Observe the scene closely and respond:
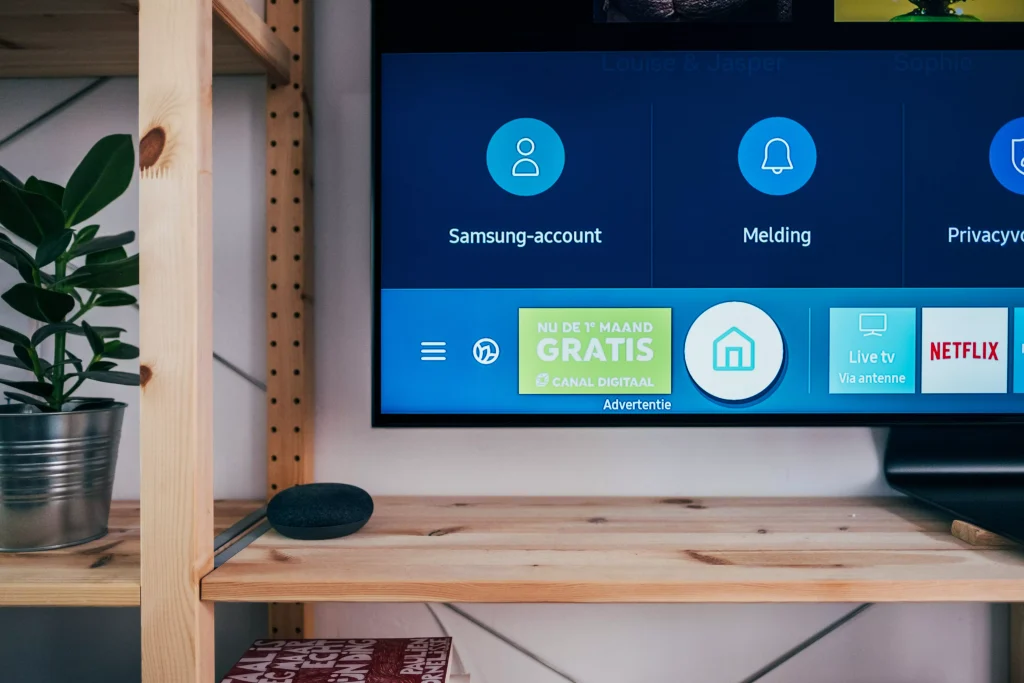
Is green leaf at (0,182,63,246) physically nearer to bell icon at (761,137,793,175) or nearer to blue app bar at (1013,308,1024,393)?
bell icon at (761,137,793,175)

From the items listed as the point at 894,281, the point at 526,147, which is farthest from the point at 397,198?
the point at 894,281

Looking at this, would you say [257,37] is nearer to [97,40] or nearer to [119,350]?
[97,40]

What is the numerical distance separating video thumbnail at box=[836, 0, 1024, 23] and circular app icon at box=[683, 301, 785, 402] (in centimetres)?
48

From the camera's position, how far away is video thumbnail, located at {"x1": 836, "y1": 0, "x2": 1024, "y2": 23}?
3.24ft

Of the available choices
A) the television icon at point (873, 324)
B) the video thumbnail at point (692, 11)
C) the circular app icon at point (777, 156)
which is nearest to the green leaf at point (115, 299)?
the video thumbnail at point (692, 11)

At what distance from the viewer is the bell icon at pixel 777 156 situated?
36.8 inches

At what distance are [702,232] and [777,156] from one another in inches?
5.9

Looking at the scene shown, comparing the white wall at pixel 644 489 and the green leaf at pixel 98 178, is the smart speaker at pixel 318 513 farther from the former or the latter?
the green leaf at pixel 98 178

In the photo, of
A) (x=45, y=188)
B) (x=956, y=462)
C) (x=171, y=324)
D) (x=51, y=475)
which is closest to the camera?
(x=171, y=324)

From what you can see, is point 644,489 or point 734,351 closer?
point 734,351

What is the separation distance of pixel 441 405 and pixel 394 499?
0.78 ft

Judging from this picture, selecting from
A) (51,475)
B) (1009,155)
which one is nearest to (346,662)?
(51,475)

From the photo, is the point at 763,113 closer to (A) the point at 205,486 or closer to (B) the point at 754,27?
(B) the point at 754,27

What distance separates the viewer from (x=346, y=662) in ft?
2.77
